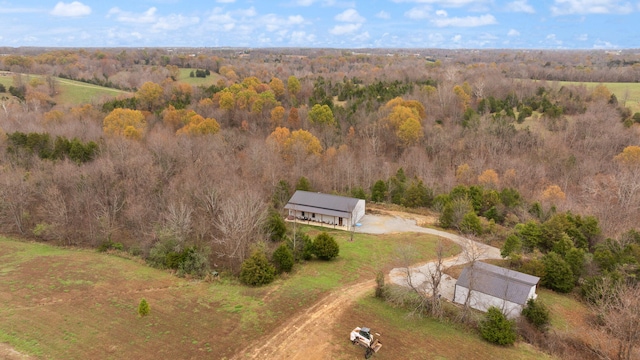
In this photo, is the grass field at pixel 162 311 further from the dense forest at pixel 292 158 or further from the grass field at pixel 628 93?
the grass field at pixel 628 93

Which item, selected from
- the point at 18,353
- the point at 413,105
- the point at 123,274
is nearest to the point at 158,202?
the point at 123,274

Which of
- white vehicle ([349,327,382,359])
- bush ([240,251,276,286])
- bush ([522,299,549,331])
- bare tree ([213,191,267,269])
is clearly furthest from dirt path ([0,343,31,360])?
bush ([522,299,549,331])

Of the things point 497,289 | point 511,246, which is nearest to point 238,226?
point 497,289

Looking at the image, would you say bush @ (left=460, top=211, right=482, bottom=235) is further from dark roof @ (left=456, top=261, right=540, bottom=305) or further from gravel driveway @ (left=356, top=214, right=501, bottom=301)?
dark roof @ (left=456, top=261, right=540, bottom=305)

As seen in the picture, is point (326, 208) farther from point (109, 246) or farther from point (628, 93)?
point (628, 93)

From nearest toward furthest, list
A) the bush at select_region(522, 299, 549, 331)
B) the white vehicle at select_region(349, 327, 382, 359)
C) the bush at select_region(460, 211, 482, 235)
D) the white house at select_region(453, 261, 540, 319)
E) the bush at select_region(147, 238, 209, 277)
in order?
the white vehicle at select_region(349, 327, 382, 359), the bush at select_region(522, 299, 549, 331), the white house at select_region(453, 261, 540, 319), the bush at select_region(147, 238, 209, 277), the bush at select_region(460, 211, 482, 235)

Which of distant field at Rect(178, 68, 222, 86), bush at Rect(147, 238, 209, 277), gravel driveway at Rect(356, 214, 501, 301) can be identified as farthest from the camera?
distant field at Rect(178, 68, 222, 86)
